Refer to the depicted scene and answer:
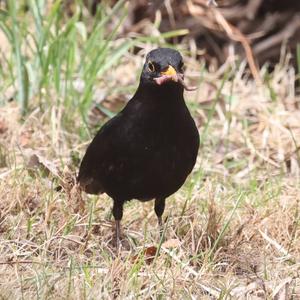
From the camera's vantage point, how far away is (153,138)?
3.70 m

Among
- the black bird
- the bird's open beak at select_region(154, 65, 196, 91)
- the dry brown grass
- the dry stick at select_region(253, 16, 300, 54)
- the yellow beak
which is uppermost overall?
the yellow beak

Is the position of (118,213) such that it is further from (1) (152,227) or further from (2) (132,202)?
(2) (132,202)

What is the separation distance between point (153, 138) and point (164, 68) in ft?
1.02

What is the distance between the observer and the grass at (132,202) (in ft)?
11.5

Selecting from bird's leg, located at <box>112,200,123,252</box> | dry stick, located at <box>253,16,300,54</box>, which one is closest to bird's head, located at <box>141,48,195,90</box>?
bird's leg, located at <box>112,200,123,252</box>

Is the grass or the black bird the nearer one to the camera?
the grass

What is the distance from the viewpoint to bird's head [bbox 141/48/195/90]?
140 inches

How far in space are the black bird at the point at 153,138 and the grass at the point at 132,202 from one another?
9.7 inches

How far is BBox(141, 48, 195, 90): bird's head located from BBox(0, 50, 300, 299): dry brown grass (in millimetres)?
700

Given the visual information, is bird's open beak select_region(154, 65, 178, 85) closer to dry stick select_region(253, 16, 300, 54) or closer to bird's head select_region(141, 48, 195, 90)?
bird's head select_region(141, 48, 195, 90)

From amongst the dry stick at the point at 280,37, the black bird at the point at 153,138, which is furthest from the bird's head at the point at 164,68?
the dry stick at the point at 280,37

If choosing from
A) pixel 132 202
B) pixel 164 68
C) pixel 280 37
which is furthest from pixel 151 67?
pixel 280 37

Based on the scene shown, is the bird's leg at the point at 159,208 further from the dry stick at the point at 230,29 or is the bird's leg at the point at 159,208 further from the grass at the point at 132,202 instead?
the dry stick at the point at 230,29

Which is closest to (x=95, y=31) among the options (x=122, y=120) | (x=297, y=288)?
(x=122, y=120)
